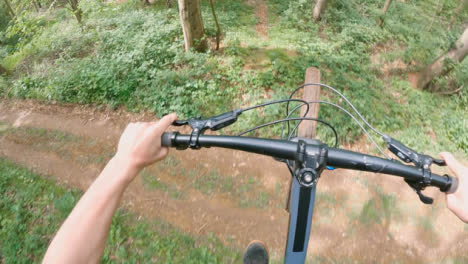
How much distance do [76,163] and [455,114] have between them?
1143cm

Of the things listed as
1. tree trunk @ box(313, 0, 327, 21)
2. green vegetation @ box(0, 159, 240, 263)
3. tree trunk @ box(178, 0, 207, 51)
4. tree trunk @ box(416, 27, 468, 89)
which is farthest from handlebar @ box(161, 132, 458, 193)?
tree trunk @ box(313, 0, 327, 21)

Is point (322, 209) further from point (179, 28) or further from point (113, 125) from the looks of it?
point (179, 28)

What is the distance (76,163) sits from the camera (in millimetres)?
5668

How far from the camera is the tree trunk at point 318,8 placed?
10.4m

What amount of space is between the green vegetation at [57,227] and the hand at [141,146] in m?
3.05

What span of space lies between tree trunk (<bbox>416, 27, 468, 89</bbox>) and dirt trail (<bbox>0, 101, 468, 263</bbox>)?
5.45 metres

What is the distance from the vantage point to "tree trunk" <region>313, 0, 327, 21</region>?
34.0ft

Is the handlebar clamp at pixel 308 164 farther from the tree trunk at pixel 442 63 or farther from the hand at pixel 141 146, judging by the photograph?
the tree trunk at pixel 442 63

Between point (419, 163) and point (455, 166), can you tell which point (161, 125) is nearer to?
point (419, 163)

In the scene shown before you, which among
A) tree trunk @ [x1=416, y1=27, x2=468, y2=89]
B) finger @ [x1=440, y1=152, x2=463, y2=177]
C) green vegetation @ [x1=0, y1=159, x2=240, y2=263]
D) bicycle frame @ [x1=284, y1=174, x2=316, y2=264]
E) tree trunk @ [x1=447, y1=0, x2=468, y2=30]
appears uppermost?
finger @ [x1=440, y1=152, x2=463, y2=177]

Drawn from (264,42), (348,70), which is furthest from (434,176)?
(264,42)

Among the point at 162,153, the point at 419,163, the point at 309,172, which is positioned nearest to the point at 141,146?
the point at 162,153

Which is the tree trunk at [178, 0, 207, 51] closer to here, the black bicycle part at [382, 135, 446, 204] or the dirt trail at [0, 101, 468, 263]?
the dirt trail at [0, 101, 468, 263]

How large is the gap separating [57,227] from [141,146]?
4.28 m
